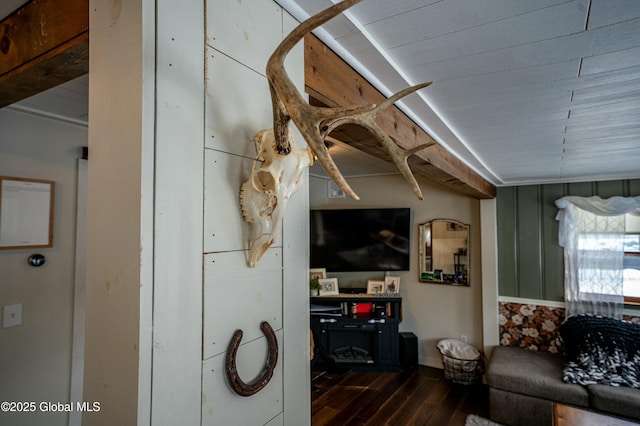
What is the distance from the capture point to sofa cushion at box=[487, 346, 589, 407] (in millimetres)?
3094

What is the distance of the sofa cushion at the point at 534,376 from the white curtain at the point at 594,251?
0.67 meters

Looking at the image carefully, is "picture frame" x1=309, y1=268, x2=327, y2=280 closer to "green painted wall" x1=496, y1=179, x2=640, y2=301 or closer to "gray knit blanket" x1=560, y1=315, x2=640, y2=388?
"green painted wall" x1=496, y1=179, x2=640, y2=301

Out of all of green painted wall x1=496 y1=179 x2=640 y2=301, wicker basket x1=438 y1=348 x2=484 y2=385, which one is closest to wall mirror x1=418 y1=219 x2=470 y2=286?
green painted wall x1=496 y1=179 x2=640 y2=301

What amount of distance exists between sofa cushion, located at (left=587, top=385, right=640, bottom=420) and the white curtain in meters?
0.99

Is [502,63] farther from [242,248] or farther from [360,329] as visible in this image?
[360,329]

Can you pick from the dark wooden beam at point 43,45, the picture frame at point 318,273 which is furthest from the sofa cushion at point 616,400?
the dark wooden beam at point 43,45

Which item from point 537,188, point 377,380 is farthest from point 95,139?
point 537,188

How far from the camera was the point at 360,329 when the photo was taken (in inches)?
176

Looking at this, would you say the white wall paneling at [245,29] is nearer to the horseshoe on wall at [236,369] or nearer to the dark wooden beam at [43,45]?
the dark wooden beam at [43,45]

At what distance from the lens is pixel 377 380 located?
163 inches

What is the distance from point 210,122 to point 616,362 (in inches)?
164

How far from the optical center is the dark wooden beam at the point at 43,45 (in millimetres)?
825

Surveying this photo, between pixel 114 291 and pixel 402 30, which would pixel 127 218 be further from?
pixel 402 30

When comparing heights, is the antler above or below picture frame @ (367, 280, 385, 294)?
above
